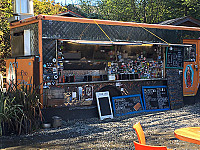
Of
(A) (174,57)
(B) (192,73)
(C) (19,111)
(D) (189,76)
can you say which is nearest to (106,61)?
(A) (174,57)

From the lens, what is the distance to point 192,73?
40.7 ft

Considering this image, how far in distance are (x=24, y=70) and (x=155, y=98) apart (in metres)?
4.62

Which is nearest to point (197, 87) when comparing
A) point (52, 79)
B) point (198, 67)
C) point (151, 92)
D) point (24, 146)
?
point (198, 67)

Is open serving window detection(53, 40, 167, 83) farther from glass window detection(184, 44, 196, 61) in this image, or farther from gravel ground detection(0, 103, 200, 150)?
gravel ground detection(0, 103, 200, 150)

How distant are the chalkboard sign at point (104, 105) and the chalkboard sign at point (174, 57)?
294 cm

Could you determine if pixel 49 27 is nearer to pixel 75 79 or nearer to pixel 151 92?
pixel 75 79

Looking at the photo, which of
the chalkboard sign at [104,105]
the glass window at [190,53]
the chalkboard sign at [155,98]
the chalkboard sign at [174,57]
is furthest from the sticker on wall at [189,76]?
the chalkboard sign at [104,105]

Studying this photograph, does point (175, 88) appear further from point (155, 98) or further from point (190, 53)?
point (190, 53)

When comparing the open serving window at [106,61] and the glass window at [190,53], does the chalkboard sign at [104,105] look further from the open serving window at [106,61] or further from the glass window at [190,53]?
the glass window at [190,53]

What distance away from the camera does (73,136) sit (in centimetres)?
761

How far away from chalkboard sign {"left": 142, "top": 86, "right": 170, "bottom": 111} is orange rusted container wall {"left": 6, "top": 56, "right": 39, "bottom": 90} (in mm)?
3914

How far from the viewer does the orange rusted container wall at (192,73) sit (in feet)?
40.0

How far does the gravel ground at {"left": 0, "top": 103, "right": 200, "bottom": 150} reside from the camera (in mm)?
6789

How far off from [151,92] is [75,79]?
119 inches
